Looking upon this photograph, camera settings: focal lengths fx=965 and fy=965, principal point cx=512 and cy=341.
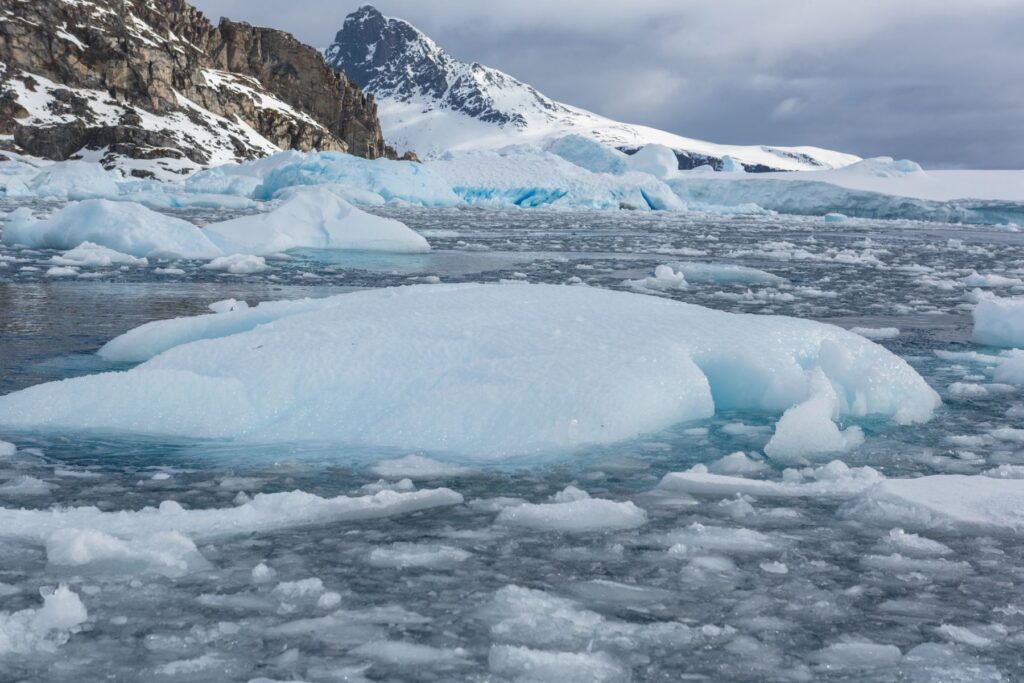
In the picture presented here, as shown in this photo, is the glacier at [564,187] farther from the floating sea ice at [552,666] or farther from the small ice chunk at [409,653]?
the floating sea ice at [552,666]

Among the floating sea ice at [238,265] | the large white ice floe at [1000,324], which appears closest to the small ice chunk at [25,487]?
the large white ice floe at [1000,324]

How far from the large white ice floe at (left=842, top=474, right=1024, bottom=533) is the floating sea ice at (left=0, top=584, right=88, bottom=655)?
2.51m

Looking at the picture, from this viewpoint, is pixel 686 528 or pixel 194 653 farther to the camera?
pixel 686 528

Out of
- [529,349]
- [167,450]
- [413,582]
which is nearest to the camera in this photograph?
[413,582]

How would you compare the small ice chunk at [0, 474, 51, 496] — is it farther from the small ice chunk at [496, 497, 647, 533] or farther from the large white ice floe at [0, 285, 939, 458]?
the small ice chunk at [496, 497, 647, 533]

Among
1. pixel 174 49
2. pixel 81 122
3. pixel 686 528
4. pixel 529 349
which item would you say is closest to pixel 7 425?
pixel 529 349

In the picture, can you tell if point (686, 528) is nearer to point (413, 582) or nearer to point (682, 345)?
point (413, 582)

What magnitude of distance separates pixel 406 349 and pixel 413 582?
2290 millimetres

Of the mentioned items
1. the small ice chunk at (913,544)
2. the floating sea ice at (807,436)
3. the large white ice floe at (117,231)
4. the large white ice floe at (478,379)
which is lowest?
the small ice chunk at (913,544)

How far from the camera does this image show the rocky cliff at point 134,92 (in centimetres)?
7462

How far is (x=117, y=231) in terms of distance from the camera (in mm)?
14977

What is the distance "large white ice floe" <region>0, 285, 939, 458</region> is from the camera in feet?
14.4

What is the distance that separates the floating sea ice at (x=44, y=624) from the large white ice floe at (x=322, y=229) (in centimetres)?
1399

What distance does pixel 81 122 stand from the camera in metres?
76.1
